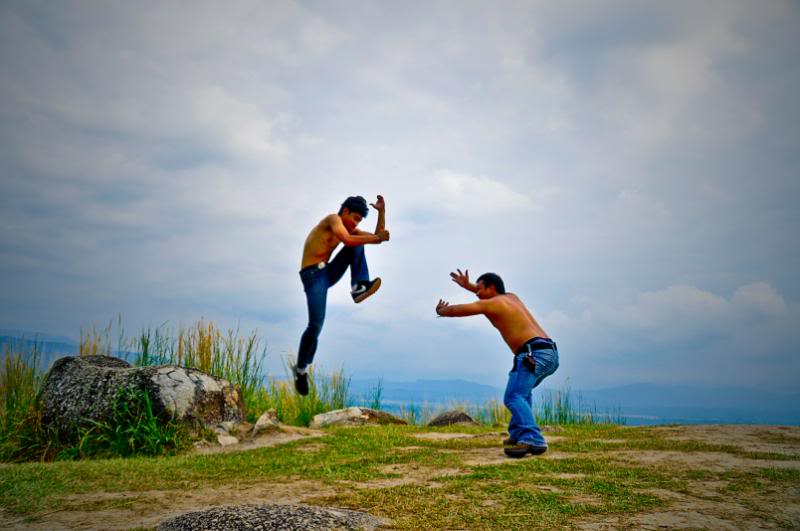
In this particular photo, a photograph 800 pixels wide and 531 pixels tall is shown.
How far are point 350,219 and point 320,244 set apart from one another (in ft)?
1.06

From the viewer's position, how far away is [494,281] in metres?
6.90

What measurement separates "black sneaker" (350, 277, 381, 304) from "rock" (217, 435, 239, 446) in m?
5.26

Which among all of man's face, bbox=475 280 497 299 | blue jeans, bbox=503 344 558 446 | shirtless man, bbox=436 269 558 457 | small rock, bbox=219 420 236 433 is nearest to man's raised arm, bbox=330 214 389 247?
shirtless man, bbox=436 269 558 457

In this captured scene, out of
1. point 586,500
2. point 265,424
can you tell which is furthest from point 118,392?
point 586,500

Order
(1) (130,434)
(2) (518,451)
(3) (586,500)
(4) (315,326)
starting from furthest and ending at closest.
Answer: (1) (130,434) < (2) (518,451) < (4) (315,326) < (3) (586,500)

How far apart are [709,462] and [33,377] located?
10929mm

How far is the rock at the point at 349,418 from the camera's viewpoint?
11.4 metres

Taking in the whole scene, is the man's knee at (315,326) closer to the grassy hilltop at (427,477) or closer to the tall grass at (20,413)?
the grassy hilltop at (427,477)

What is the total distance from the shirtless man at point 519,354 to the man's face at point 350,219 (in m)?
2.16

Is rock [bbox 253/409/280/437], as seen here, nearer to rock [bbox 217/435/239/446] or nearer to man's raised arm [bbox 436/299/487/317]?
rock [bbox 217/435/239/446]

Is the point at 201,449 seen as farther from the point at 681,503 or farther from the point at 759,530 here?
the point at 759,530

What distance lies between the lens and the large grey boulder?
899cm

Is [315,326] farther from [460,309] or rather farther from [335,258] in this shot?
[460,309]

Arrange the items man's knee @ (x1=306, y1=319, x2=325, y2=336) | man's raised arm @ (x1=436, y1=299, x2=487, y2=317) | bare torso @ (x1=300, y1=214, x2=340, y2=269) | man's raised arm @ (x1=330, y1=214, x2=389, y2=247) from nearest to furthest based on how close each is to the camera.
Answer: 1. man's raised arm @ (x1=330, y1=214, x2=389, y2=247)
2. bare torso @ (x1=300, y1=214, x2=340, y2=269)
3. man's knee @ (x1=306, y1=319, x2=325, y2=336)
4. man's raised arm @ (x1=436, y1=299, x2=487, y2=317)
